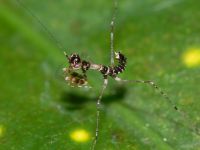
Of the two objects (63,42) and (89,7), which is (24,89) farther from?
(89,7)

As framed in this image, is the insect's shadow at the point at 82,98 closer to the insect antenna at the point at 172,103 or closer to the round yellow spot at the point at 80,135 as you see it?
the insect antenna at the point at 172,103

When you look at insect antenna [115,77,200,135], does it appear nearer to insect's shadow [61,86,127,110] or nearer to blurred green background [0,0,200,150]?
blurred green background [0,0,200,150]

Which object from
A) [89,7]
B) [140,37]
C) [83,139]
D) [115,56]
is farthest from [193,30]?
[83,139]

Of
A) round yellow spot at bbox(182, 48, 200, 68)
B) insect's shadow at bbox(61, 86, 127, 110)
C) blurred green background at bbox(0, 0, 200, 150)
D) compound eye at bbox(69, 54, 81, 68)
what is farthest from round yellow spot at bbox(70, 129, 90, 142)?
round yellow spot at bbox(182, 48, 200, 68)

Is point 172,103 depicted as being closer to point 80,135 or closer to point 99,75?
point 80,135

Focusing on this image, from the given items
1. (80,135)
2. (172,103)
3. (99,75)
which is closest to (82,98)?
(99,75)

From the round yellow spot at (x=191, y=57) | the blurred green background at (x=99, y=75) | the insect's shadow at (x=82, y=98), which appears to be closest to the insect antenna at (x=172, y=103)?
the blurred green background at (x=99, y=75)
